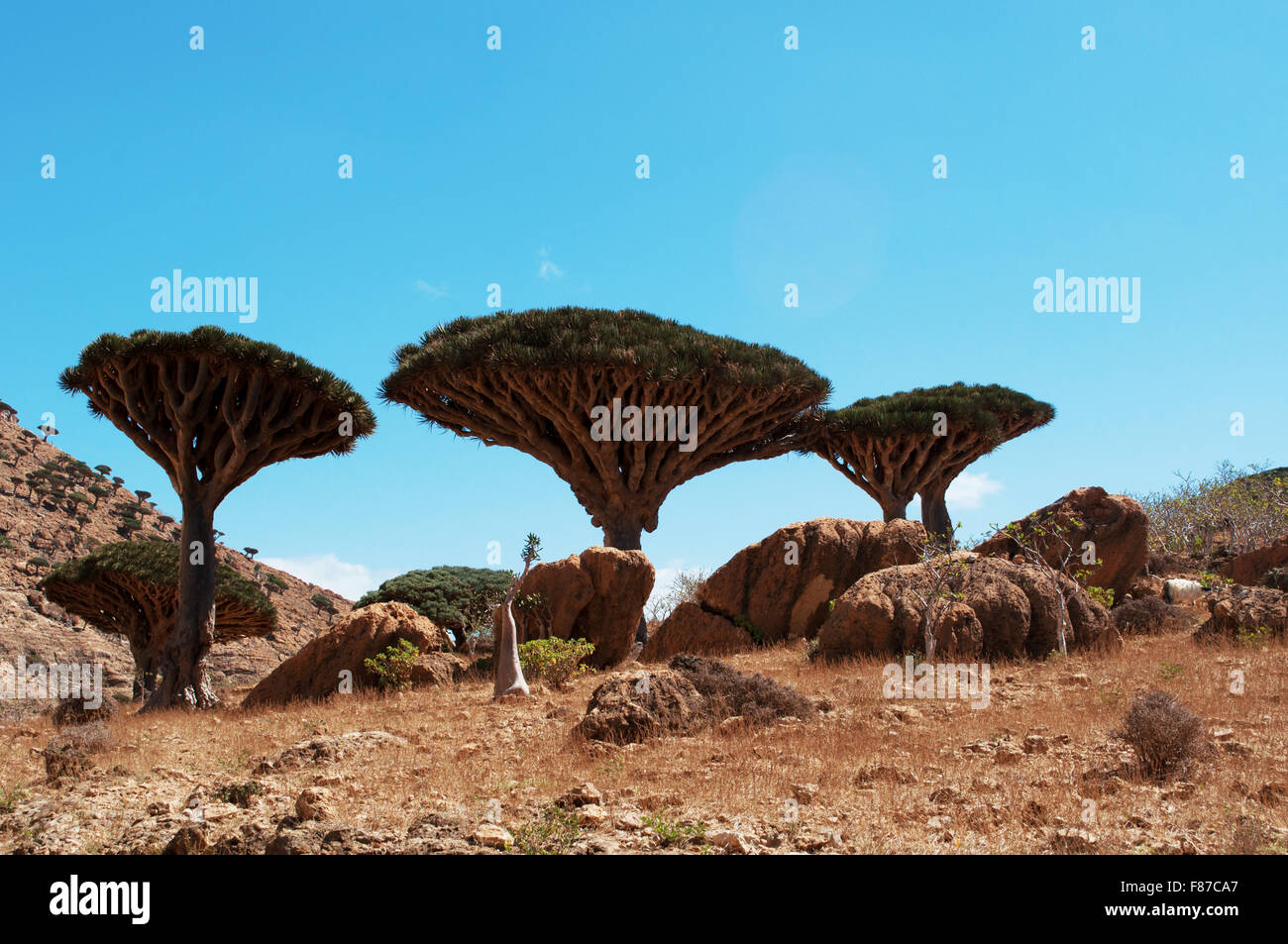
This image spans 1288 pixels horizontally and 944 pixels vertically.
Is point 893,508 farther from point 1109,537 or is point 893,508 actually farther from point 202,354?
point 202,354

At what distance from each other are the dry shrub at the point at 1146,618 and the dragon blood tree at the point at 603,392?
33.7 feet

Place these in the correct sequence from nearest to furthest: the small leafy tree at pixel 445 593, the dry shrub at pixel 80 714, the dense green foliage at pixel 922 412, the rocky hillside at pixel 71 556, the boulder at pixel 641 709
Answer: the boulder at pixel 641 709 → the dry shrub at pixel 80 714 → the small leafy tree at pixel 445 593 → the dense green foliage at pixel 922 412 → the rocky hillside at pixel 71 556

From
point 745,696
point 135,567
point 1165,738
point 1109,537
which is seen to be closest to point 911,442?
point 1109,537

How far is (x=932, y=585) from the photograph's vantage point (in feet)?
41.3

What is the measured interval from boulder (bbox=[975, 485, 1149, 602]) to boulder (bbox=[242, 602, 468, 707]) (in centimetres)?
1086

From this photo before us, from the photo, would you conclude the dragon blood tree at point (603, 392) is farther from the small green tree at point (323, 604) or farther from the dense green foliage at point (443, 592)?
the small green tree at point (323, 604)

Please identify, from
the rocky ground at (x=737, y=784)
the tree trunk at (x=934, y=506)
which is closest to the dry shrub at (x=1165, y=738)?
the rocky ground at (x=737, y=784)

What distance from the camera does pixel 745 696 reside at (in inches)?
364

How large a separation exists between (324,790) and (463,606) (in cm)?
1974

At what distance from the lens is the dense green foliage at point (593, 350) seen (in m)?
20.7

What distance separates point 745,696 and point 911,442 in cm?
1957

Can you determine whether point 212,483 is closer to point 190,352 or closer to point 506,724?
point 190,352

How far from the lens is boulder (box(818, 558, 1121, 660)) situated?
470 inches

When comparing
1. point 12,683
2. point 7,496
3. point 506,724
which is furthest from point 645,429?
point 7,496
